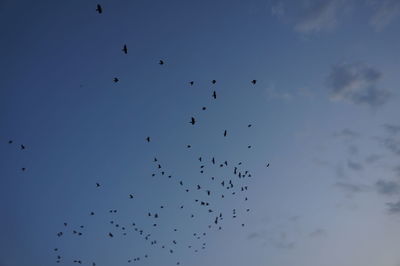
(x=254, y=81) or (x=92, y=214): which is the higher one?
(x=254, y=81)

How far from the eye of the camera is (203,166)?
1352 inches

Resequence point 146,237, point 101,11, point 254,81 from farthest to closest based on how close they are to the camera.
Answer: point 146,237 → point 254,81 → point 101,11

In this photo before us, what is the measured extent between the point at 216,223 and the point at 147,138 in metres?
11.2

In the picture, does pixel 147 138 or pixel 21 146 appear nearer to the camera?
pixel 147 138

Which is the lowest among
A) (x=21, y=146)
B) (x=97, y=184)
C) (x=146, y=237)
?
(x=146, y=237)

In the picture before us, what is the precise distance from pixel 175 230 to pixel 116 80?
1723cm

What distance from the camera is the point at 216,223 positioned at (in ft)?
112

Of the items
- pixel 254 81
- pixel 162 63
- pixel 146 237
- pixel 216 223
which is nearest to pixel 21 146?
pixel 146 237

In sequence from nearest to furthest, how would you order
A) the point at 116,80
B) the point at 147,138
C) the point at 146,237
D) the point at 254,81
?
the point at 254,81 → the point at 116,80 → the point at 147,138 → the point at 146,237

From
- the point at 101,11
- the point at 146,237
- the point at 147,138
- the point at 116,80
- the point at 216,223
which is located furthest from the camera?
the point at 146,237

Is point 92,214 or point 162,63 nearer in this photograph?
point 162,63

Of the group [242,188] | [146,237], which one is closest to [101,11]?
[242,188]

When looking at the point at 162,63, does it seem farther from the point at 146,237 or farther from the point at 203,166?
the point at 146,237

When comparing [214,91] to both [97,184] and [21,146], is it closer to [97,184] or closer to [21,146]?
[97,184]
